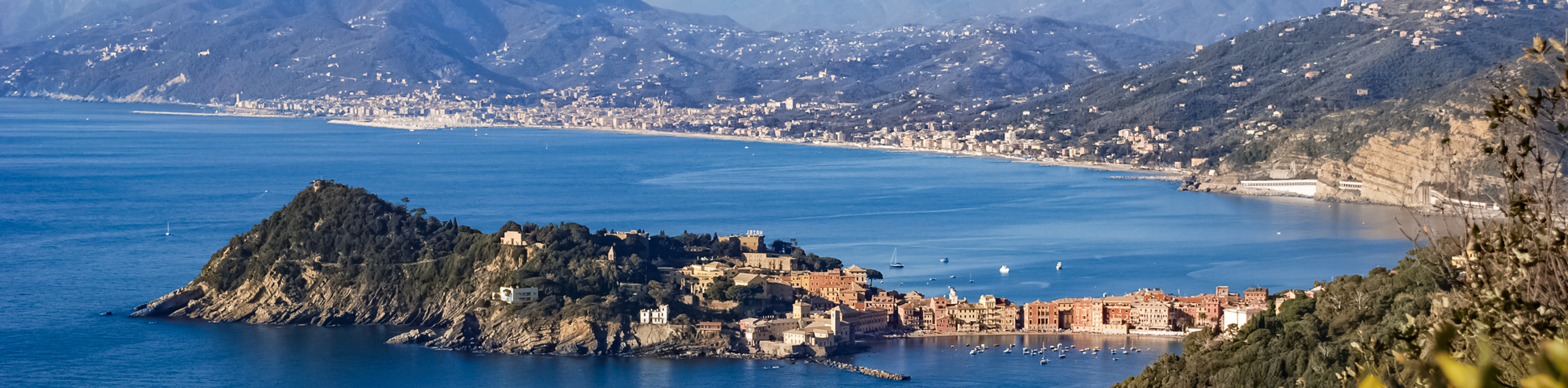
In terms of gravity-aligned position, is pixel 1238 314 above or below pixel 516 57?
below

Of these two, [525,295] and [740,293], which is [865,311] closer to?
[740,293]

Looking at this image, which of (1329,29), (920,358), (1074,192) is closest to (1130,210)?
(1074,192)

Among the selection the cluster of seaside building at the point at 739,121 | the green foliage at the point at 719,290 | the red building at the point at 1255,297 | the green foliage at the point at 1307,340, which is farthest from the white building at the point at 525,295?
the cluster of seaside building at the point at 739,121

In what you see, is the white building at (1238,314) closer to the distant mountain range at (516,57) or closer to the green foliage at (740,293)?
the green foliage at (740,293)

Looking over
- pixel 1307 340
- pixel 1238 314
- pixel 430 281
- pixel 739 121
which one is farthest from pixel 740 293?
pixel 739 121

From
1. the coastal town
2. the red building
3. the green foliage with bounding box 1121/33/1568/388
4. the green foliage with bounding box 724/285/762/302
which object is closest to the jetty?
the coastal town

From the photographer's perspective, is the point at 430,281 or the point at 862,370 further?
the point at 430,281

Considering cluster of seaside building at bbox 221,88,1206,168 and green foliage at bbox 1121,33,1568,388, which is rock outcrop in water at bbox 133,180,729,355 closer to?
green foliage at bbox 1121,33,1568,388
